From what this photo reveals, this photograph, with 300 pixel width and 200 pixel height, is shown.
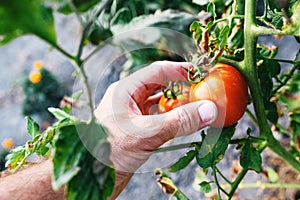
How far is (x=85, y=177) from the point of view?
515 millimetres

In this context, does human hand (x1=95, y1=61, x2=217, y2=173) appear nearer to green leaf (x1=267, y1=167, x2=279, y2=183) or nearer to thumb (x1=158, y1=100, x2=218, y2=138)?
thumb (x1=158, y1=100, x2=218, y2=138)

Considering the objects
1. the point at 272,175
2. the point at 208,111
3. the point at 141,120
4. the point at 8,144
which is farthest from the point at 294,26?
the point at 8,144

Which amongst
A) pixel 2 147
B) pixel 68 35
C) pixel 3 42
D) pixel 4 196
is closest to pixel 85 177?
pixel 3 42

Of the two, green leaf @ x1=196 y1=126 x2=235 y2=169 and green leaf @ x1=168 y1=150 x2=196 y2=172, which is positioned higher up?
green leaf @ x1=196 y1=126 x2=235 y2=169

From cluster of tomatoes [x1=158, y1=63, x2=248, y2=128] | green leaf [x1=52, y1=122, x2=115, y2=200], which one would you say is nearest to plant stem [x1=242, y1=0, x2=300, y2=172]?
cluster of tomatoes [x1=158, y1=63, x2=248, y2=128]

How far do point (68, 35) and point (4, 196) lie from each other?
190 cm

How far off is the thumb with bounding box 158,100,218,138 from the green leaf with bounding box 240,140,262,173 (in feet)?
0.30

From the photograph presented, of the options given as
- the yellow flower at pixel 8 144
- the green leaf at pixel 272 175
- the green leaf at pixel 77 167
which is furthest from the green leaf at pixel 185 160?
the yellow flower at pixel 8 144

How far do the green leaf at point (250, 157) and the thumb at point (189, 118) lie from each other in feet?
0.30

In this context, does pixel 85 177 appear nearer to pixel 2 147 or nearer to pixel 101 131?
pixel 101 131

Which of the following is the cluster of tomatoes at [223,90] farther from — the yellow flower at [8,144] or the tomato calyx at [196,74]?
the yellow flower at [8,144]

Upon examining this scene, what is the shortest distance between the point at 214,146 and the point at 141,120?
0.15 metres

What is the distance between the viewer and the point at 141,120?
0.92m

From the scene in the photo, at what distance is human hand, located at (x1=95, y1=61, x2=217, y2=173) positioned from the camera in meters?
0.92
